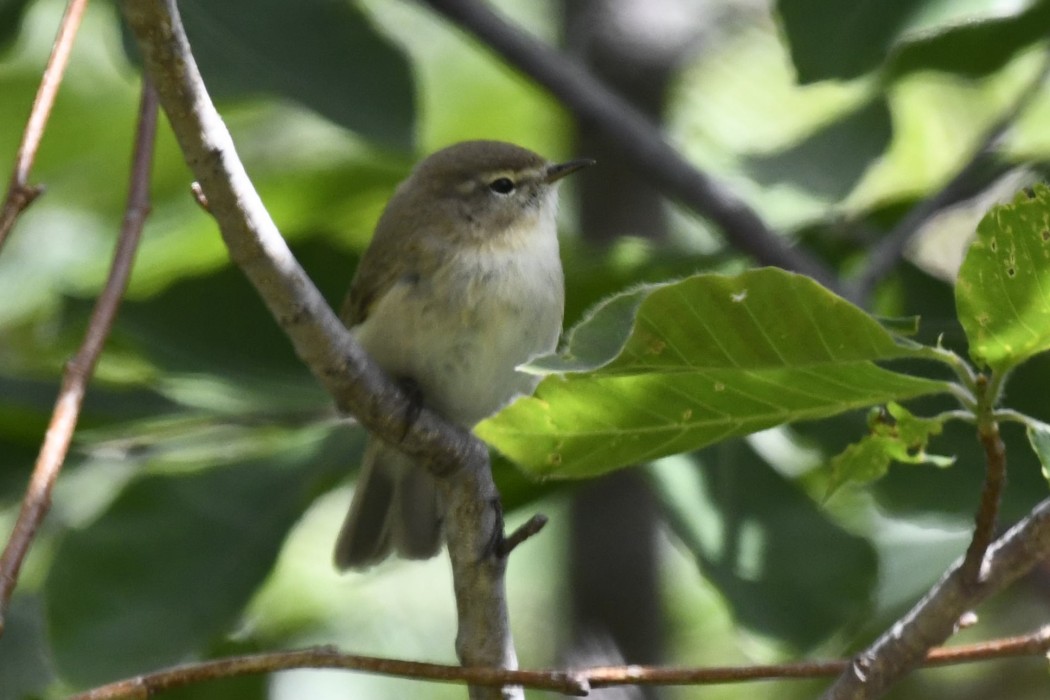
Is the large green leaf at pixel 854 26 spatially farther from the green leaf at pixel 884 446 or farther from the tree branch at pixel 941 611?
the tree branch at pixel 941 611

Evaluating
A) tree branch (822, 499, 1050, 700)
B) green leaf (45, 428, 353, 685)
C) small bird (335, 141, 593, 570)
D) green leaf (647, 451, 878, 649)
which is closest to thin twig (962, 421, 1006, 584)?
tree branch (822, 499, 1050, 700)

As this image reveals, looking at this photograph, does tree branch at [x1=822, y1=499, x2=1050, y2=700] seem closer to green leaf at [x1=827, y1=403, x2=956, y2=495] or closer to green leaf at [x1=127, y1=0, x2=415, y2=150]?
green leaf at [x1=827, y1=403, x2=956, y2=495]

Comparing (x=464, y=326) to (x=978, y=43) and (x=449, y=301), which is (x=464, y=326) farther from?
(x=978, y=43)

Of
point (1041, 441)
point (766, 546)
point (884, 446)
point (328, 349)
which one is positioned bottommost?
point (1041, 441)

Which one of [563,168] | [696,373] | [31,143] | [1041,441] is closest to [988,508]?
[1041,441]

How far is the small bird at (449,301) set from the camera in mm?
2973

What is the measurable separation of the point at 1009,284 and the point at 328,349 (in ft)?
2.61

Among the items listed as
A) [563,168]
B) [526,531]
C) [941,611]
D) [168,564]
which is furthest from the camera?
[563,168]

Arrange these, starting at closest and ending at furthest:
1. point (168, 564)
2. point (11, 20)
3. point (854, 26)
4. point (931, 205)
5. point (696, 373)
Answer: point (696, 373), point (854, 26), point (168, 564), point (11, 20), point (931, 205)

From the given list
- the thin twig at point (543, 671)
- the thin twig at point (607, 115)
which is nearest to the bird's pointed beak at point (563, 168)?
the thin twig at point (607, 115)

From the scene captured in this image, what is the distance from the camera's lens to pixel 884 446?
5.69ft

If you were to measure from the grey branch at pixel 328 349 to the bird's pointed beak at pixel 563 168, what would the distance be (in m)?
1.33

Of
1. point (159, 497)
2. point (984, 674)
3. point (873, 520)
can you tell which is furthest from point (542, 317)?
point (984, 674)

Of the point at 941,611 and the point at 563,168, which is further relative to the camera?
the point at 563,168
